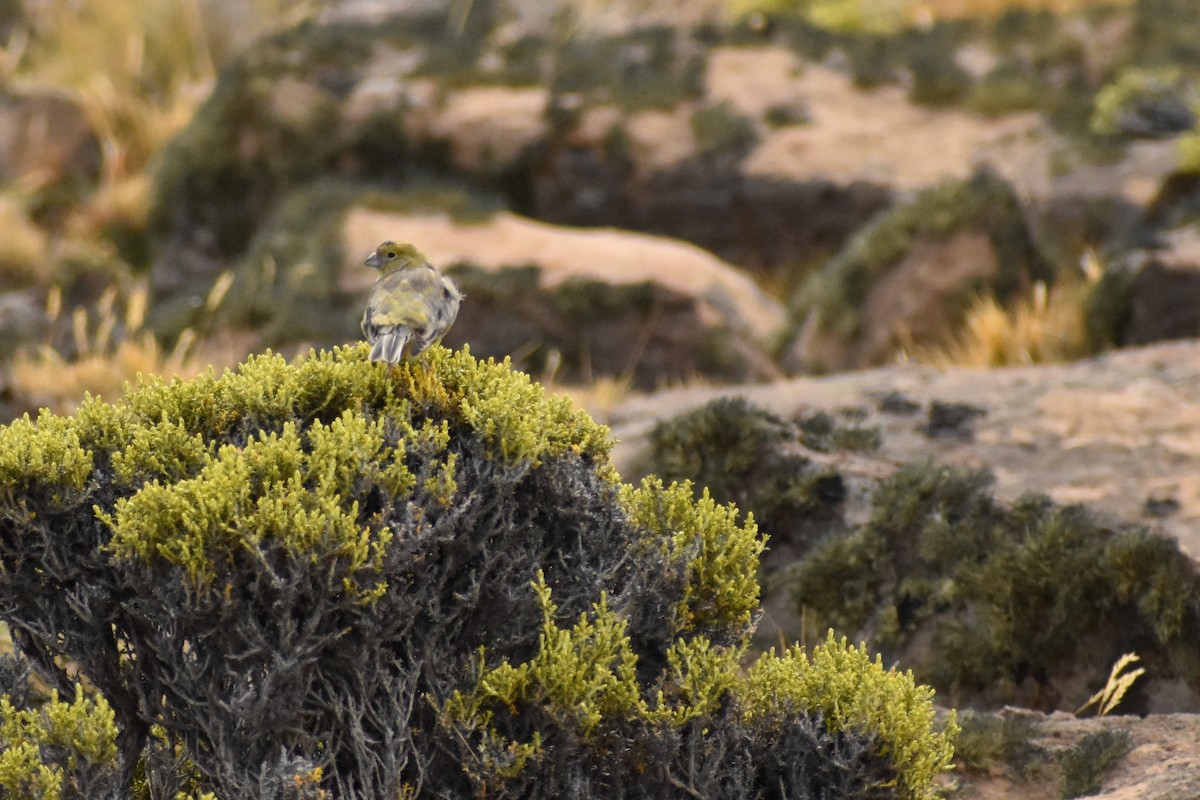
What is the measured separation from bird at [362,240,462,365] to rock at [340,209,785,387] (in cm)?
712

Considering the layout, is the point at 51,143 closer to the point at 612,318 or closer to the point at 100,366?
the point at 100,366

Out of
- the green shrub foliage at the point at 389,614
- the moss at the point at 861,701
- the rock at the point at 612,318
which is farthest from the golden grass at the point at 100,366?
the moss at the point at 861,701

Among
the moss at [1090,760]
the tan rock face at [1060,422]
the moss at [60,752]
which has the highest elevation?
the tan rock face at [1060,422]

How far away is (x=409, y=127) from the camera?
15953 mm

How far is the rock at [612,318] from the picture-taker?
1257 centimetres

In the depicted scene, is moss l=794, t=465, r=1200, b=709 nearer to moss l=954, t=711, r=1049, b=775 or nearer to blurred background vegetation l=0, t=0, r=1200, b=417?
moss l=954, t=711, r=1049, b=775

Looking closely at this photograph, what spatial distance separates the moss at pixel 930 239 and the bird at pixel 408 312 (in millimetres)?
6731

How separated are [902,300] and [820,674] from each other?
291 inches

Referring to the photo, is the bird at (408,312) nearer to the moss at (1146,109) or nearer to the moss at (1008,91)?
the moss at (1146,109)

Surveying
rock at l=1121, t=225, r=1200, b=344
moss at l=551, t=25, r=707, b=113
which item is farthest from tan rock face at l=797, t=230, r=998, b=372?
moss at l=551, t=25, r=707, b=113

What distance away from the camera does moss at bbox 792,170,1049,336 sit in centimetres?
1127

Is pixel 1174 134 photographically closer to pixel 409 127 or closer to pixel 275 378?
pixel 409 127

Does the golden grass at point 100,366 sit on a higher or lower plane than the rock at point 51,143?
lower

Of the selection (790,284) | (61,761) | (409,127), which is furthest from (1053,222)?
(61,761)
